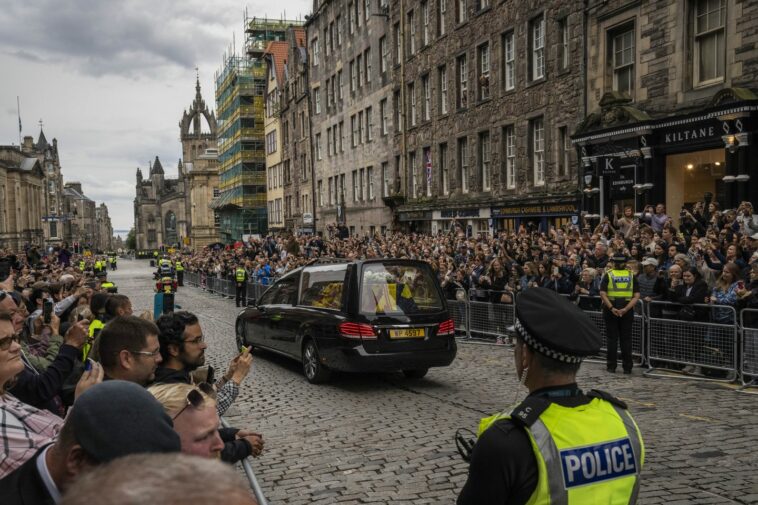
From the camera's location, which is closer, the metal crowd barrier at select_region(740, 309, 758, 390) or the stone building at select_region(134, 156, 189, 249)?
the metal crowd barrier at select_region(740, 309, 758, 390)

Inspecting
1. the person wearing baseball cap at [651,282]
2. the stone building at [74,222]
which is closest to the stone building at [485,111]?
the person wearing baseball cap at [651,282]

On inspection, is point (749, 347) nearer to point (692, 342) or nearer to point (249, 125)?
point (692, 342)

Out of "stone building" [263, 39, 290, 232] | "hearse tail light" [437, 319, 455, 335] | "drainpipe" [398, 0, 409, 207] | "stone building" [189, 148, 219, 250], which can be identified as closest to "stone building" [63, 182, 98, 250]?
"stone building" [189, 148, 219, 250]

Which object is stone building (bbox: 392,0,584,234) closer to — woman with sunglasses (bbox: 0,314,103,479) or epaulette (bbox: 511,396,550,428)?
woman with sunglasses (bbox: 0,314,103,479)

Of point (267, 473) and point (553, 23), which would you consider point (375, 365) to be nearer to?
point (267, 473)

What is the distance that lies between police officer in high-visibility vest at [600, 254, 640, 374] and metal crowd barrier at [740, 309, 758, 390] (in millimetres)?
1518

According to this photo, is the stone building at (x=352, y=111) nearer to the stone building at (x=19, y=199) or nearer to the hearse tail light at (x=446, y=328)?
the hearse tail light at (x=446, y=328)

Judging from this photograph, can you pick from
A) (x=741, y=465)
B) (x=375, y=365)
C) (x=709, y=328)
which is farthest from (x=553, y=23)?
(x=741, y=465)

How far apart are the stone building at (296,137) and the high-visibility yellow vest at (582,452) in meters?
48.2

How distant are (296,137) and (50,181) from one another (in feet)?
307

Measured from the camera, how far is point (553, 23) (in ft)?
74.8

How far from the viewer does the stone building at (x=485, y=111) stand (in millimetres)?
22656

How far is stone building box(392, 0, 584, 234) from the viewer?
2266 cm

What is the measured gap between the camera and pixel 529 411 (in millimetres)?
2338
